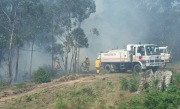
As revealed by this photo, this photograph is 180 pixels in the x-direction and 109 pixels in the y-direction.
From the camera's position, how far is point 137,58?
82.5 feet

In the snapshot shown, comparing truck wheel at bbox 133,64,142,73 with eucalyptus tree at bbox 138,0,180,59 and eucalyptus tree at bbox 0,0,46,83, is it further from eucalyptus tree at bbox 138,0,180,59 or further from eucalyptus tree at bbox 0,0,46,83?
eucalyptus tree at bbox 138,0,180,59

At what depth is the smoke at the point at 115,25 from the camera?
160ft

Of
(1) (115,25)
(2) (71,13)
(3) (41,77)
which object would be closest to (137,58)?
(3) (41,77)

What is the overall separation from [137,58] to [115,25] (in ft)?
85.9

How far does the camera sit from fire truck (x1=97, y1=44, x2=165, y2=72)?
24750mm

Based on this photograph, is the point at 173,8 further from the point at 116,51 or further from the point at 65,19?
the point at 116,51

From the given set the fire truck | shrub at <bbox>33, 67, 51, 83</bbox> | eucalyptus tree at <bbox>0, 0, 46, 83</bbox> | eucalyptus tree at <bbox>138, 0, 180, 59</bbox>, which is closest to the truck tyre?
the fire truck

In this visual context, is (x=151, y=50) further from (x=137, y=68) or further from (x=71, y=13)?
(x=71, y=13)

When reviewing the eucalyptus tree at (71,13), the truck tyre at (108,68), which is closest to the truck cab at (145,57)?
the truck tyre at (108,68)

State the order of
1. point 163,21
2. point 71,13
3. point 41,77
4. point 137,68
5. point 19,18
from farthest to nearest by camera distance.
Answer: point 163,21 → point 71,13 → point 19,18 → point 137,68 → point 41,77

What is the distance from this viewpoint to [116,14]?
5166 centimetres

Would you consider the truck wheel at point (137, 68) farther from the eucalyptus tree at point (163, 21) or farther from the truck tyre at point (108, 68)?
the eucalyptus tree at point (163, 21)

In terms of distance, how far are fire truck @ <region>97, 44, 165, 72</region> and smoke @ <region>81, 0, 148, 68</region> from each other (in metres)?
20.9

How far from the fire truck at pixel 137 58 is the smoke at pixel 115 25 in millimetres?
20889
